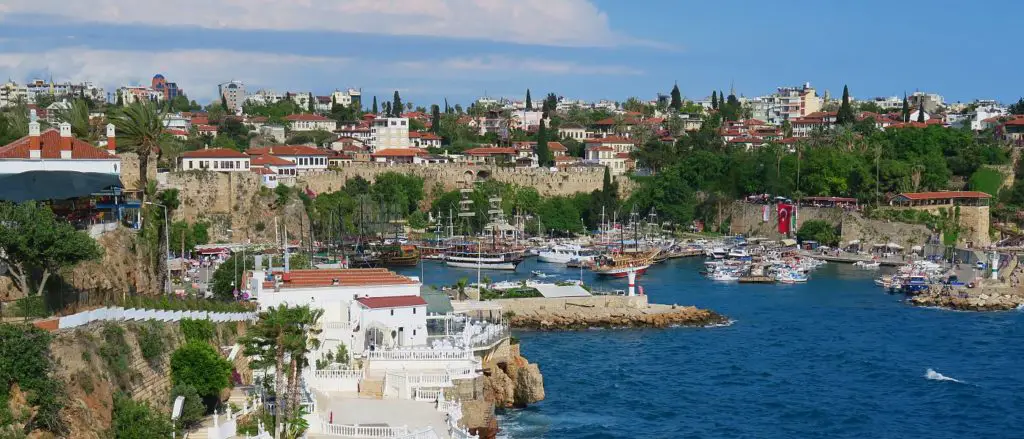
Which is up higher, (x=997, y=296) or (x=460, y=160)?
(x=460, y=160)

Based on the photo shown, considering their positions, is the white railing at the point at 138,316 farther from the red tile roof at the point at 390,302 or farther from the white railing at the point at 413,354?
the white railing at the point at 413,354

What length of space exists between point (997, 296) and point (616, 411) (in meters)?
29.5

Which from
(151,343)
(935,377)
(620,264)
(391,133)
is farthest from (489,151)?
(151,343)

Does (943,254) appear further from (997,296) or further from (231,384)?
(231,384)

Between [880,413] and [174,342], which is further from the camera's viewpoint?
[880,413]

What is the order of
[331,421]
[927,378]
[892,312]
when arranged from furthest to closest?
[892,312] → [927,378] → [331,421]

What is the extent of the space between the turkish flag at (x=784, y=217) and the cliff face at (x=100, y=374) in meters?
66.6

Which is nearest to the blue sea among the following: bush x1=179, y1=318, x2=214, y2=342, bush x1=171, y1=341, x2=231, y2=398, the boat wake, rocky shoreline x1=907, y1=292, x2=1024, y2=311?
the boat wake

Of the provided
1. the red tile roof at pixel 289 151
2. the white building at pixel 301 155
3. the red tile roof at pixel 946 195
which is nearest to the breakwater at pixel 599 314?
the red tile roof at pixel 946 195

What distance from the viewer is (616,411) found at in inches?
1336

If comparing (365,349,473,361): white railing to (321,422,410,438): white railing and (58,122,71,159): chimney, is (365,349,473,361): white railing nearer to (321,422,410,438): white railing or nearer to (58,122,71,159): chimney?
(321,422,410,438): white railing

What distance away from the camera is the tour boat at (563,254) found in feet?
244

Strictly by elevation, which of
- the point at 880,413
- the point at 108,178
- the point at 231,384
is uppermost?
the point at 108,178

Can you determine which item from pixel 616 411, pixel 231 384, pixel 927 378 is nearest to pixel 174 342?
pixel 231 384
